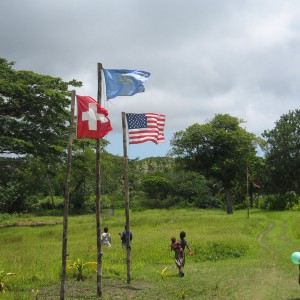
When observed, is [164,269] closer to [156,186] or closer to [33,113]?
[33,113]

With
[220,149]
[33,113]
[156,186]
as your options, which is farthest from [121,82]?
[156,186]

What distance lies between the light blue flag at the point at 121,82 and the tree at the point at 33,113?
15.2 meters

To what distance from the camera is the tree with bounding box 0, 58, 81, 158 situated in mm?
27719

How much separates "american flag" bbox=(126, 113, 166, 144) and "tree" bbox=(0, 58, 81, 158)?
14251 millimetres

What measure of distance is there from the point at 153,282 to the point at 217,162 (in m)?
46.4

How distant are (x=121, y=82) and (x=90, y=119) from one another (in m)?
1.82

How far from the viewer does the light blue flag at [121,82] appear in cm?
1311

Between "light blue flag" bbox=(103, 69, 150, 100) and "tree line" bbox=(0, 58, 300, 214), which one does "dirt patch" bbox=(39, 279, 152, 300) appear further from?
"tree line" bbox=(0, 58, 300, 214)

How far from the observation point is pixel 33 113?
29.2 meters

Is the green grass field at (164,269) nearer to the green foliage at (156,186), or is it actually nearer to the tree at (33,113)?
the tree at (33,113)

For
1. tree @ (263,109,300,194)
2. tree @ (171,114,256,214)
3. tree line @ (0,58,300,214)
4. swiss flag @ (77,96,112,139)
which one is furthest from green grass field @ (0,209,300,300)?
tree @ (263,109,300,194)

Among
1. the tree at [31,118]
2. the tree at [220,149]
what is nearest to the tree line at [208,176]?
the tree at [220,149]

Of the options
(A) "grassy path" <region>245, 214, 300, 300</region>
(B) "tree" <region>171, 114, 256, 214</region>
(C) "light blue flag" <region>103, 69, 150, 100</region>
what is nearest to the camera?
(A) "grassy path" <region>245, 214, 300, 300</region>

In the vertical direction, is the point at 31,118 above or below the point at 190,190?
above
